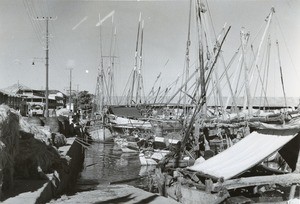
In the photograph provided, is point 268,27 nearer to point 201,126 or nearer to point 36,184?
point 201,126

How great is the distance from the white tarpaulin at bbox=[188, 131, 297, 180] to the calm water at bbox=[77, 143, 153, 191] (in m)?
6.05

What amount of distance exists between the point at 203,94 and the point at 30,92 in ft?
185

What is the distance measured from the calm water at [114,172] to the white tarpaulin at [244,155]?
6050 mm

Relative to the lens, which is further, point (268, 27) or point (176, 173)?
point (268, 27)

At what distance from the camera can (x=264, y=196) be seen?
10883mm

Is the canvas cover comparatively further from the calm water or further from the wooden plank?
the wooden plank

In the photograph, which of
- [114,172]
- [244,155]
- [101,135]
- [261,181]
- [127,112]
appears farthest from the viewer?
[127,112]

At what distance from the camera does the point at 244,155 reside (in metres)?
10.5

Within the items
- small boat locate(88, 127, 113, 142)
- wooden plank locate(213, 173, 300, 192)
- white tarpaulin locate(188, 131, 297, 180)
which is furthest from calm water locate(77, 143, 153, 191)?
wooden plank locate(213, 173, 300, 192)

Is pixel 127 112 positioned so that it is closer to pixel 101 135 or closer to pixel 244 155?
pixel 101 135

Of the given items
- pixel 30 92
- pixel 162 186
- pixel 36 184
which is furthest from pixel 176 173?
pixel 30 92

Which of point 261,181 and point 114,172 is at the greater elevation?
point 261,181

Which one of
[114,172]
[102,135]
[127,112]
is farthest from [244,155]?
[127,112]

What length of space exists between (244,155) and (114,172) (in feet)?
46.2
